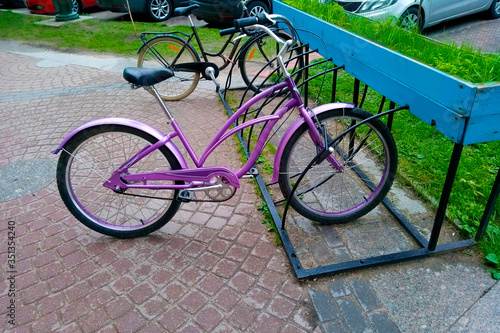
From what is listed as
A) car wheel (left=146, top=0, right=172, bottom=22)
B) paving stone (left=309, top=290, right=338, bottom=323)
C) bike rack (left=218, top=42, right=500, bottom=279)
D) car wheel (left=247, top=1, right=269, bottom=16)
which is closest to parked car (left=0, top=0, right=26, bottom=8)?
car wheel (left=146, top=0, right=172, bottom=22)

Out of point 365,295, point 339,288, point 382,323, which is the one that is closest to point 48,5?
point 339,288

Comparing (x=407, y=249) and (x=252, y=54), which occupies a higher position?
(x=252, y=54)

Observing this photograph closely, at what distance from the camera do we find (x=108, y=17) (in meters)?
11.2

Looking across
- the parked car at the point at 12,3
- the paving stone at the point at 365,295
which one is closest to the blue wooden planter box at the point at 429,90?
the paving stone at the point at 365,295

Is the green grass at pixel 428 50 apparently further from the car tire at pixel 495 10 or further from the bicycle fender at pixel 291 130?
the car tire at pixel 495 10

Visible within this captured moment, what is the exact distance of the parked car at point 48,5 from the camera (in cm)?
1133

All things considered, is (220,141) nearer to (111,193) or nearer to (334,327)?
(111,193)

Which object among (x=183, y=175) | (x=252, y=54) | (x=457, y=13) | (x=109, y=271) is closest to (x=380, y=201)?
(x=183, y=175)

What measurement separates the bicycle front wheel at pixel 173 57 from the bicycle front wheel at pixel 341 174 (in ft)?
7.26

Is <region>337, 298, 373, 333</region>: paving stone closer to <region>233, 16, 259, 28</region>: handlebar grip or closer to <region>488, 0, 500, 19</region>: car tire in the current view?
<region>233, 16, 259, 28</region>: handlebar grip

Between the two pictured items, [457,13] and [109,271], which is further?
[457,13]

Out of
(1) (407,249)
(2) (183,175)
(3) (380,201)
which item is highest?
(2) (183,175)

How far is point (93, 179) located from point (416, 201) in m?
2.87

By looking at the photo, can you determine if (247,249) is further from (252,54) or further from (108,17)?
(108,17)
